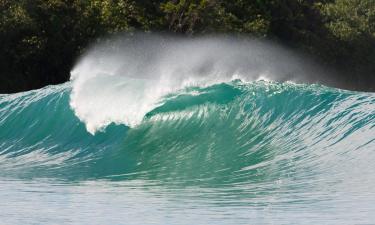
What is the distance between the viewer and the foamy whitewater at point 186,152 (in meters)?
10.3

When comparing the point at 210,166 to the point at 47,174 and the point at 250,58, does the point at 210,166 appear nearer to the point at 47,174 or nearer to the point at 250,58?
the point at 47,174

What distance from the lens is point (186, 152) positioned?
51.9ft

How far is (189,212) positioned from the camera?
1016cm

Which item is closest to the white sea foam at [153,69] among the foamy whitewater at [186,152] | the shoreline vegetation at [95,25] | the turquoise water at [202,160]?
the foamy whitewater at [186,152]

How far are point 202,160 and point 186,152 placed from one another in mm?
841

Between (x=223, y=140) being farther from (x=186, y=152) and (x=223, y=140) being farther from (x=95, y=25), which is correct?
(x=95, y=25)

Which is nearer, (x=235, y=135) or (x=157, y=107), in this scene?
(x=235, y=135)

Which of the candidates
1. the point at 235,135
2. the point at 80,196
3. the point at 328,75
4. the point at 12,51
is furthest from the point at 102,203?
the point at 328,75

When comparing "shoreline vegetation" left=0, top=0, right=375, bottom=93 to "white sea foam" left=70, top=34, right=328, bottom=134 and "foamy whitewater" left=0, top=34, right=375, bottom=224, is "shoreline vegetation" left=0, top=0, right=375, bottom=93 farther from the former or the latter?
"foamy whitewater" left=0, top=34, right=375, bottom=224

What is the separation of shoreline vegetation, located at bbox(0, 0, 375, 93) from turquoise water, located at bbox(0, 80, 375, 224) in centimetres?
1377

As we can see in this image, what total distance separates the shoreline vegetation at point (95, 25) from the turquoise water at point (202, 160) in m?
13.8

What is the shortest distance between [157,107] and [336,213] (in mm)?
8469

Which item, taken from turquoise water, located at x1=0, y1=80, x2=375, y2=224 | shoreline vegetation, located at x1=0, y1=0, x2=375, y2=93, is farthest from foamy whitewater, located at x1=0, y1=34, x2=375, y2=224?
shoreline vegetation, located at x1=0, y1=0, x2=375, y2=93

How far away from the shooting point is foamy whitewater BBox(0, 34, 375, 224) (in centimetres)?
1030
